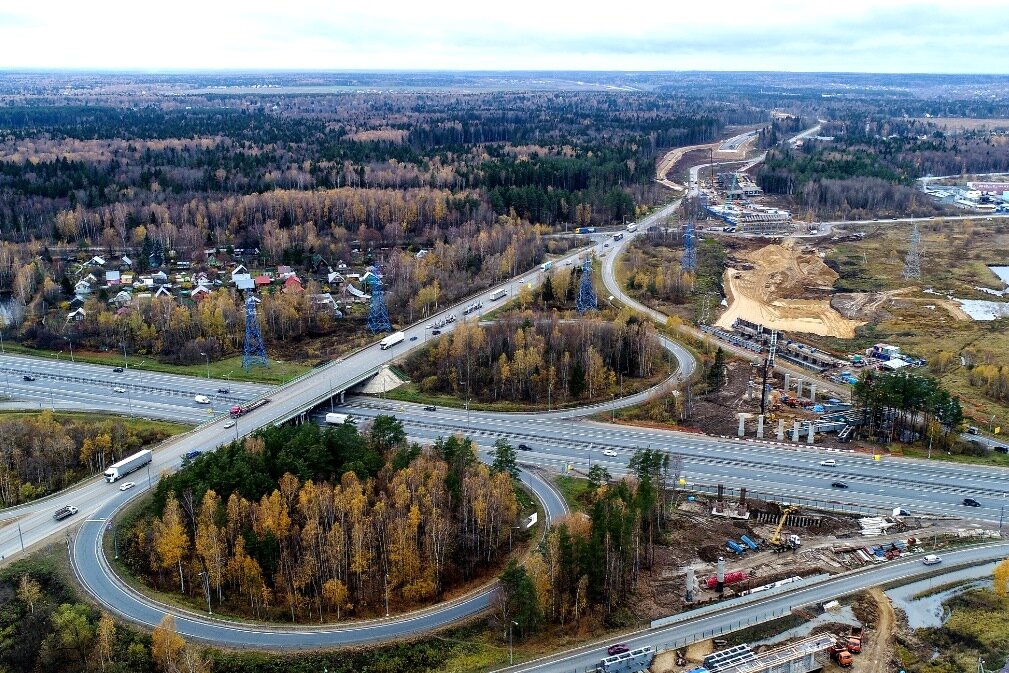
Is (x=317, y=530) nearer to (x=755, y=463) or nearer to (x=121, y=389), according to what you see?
(x=755, y=463)

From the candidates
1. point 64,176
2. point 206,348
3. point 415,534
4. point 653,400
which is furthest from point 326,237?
point 415,534

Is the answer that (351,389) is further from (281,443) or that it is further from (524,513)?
(524,513)

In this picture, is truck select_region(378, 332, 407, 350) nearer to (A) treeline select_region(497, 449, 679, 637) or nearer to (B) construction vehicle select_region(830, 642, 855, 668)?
(A) treeline select_region(497, 449, 679, 637)

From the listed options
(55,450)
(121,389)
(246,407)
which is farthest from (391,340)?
(55,450)

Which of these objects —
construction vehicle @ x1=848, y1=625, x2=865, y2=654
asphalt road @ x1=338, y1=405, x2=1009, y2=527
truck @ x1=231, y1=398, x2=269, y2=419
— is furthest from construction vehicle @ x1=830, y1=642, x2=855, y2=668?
truck @ x1=231, y1=398, x2=269, y2=419

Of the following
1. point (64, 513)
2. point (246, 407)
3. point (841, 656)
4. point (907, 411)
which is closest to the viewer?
point (841, 656)
